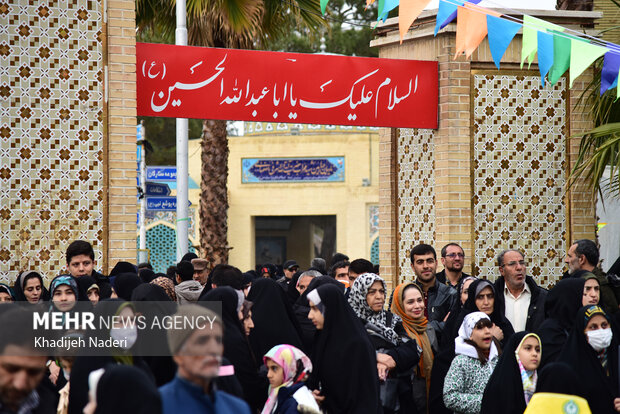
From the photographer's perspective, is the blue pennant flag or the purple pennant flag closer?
the purple pennant flag

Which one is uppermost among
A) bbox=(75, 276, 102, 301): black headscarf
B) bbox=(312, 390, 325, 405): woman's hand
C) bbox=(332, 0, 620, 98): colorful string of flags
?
bbox=(332, 0, 620, 98): colorful string of flags

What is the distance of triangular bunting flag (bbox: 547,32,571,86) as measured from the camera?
638cm

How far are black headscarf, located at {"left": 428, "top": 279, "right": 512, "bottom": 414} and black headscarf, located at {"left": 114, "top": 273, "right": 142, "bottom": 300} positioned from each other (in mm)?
1879

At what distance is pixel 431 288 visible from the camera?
6.88 meters

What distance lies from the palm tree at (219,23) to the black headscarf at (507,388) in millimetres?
7780

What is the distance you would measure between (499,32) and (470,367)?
255 cm

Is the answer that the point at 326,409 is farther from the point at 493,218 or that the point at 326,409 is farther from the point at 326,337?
the point at 493,218

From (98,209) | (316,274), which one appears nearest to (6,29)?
(98,209)

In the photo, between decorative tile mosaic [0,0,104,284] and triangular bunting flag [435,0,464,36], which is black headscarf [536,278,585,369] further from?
decorative tile mosaic [0,0,104,284]

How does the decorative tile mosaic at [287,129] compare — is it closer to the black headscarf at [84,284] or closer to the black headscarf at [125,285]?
the black headscarf at [84,284]

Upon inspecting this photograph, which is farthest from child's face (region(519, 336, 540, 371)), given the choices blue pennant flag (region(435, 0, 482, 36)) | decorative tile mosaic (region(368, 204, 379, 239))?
decorative tile mosaic (region(368, 204, 379, 239))

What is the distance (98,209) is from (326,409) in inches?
138

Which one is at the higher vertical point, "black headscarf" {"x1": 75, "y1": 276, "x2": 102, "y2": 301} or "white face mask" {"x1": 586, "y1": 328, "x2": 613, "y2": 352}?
"black headscarf" {"x1": 75, "y1": 276, "x2": 102, "y2": 301}

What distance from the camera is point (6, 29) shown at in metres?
7.32
